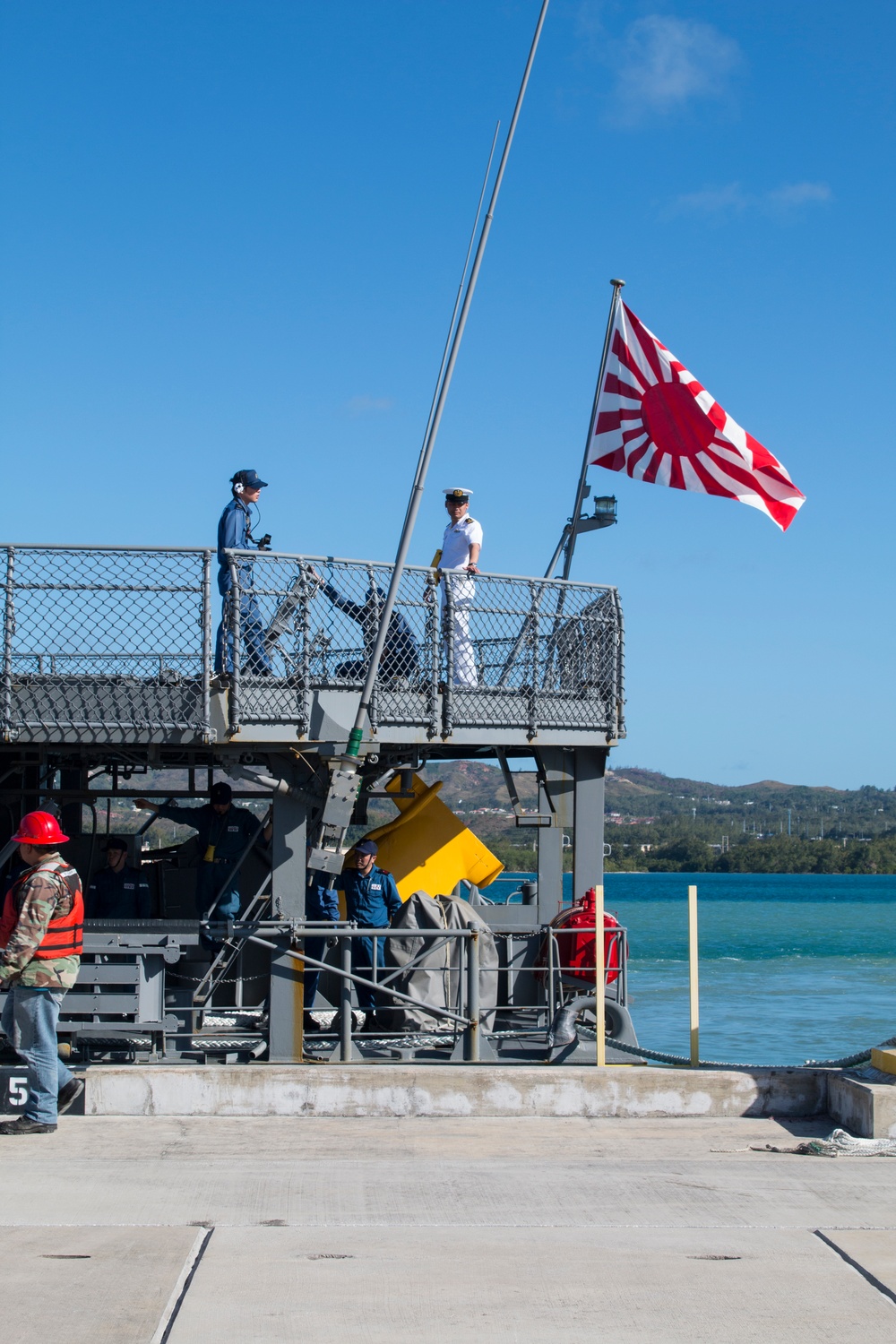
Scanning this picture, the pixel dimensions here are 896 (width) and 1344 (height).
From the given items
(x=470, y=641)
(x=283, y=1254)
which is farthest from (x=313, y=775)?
(x=283, y=1254)

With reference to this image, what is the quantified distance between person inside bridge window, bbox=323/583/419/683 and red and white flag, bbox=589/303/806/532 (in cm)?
378

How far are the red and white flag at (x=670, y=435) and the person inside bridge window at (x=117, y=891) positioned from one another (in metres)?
6.01

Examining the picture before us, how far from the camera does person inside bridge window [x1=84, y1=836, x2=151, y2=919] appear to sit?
11633 millimetres

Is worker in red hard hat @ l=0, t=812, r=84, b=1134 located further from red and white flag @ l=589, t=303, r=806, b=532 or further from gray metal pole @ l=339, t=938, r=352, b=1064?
red and white flag @ l=589, t=303, r=806, b=532

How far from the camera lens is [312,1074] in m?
8.80

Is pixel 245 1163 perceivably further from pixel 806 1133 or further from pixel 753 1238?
pixel 806 1133

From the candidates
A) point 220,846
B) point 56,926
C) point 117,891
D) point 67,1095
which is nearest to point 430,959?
point 220,846

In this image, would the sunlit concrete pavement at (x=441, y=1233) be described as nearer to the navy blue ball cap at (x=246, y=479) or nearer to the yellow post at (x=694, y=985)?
the yellow post at (x=694, y=985)

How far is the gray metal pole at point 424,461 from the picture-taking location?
963 centimetres

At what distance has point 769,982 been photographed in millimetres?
50375

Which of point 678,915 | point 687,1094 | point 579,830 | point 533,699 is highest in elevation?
point 533,699

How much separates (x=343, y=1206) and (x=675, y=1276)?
1.80m

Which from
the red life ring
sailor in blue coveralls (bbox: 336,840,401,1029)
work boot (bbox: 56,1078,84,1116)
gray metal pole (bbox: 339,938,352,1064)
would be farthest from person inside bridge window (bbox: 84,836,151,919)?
the red life ring

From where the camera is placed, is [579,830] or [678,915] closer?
[579,830]
